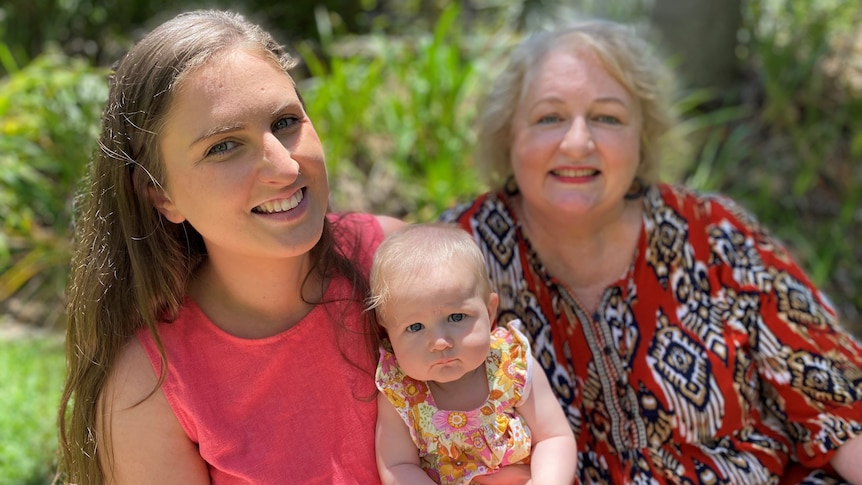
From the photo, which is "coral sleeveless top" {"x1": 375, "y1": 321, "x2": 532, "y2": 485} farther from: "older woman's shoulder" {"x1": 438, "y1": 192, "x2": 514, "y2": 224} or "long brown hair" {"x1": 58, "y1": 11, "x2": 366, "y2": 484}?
"older woman's shoulder" {"x1": 438, "y1": 192, "x2": 514, "y2": 224}

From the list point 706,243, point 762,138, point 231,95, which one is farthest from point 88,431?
point 762,138

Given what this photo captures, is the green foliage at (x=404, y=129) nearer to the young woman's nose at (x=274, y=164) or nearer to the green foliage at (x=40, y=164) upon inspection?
the green foliage at (x=40, y=164)

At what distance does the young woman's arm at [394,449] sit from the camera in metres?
2.01

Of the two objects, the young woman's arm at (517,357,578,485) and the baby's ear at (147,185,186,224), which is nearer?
the baby's ear at (147,185,186,224)

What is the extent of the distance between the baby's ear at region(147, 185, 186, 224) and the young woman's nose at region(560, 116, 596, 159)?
112 cm

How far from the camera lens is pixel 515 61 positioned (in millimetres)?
2732

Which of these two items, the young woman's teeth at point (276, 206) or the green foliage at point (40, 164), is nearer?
the young woman's teeth at point (276, 206)

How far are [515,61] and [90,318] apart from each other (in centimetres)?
152

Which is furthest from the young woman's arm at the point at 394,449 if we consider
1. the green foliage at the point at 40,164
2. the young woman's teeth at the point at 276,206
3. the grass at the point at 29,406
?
the green foliage at the point at 40,164

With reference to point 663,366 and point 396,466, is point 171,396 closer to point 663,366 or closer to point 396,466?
point 396,466

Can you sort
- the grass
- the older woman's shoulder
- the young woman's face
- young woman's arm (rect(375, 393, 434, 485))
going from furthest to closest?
the grass, the older woman's shoulder, young woman's arm (rect(375, 393, 434, 485)), the young woman's face

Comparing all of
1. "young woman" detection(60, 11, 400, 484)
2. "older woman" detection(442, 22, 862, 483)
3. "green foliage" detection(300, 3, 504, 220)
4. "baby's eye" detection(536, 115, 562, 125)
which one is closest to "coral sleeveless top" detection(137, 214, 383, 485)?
"young woman" detection(60, 11, 400, 484)

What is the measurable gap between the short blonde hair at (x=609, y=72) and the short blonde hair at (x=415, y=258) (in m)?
0.83

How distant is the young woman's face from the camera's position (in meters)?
1.78
